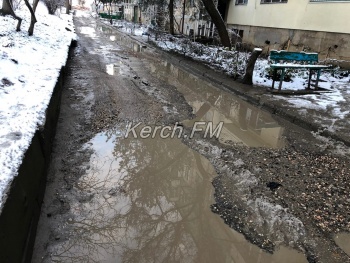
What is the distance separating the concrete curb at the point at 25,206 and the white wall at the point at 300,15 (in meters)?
11.3

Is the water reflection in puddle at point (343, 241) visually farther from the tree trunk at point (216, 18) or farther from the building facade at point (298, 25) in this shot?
the tree trunk at point (216, 18)

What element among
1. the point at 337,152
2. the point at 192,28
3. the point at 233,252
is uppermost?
the point at 192,28

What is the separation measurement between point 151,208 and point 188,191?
58cm

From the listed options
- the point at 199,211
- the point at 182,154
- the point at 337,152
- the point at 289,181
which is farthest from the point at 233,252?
the point at 337,152

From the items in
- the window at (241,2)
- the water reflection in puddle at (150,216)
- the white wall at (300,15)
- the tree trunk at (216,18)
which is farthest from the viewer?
the window at (241,2)

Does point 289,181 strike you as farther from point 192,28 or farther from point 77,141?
Result: point 192,28

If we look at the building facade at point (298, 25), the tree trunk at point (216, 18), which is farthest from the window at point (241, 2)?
the tree trunk at point (216, 18)

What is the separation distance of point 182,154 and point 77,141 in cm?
175

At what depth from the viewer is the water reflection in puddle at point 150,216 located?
292 cm

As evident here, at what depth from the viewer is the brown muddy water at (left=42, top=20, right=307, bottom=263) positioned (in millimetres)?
2926

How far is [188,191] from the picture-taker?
3924 millimetres

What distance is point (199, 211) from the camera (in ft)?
11.6

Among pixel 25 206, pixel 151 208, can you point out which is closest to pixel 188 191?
pixel 151 208

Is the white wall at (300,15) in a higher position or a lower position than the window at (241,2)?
lower
